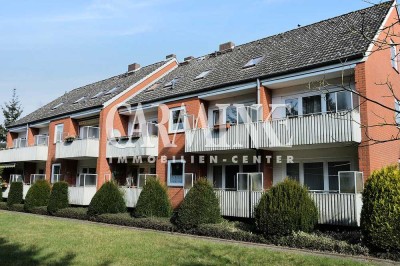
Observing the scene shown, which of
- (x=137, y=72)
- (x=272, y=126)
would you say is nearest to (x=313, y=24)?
(x=272, y=126)

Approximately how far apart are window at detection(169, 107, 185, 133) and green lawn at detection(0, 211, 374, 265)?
7941 mm

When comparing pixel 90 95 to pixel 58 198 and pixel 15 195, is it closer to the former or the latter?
pixel 15 195

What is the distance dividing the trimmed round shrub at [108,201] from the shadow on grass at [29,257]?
8167mm

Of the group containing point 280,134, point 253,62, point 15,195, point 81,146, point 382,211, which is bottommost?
point 15,195

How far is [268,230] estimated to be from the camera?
12336 mm

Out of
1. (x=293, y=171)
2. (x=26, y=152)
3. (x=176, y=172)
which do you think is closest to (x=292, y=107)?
(x=293, y=171)

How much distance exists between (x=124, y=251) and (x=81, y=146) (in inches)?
561

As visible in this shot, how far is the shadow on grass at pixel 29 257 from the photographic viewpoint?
8820mm

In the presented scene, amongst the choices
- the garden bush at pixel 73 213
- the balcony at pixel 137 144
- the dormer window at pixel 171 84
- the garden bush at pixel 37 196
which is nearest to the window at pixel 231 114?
the balcony at pixel 137 144

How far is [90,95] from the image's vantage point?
30.0m

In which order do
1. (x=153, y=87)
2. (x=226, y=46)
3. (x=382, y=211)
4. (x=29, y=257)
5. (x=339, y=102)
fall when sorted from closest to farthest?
1. (x=29, y=257)
2. (x=382, y=211)
3. (x=339, y=102)
4. (x=153, y=87)
5. (x=226, y=46)

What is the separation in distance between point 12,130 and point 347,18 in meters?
29.7

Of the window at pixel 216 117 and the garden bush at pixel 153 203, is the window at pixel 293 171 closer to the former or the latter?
the window at pixel 216 117

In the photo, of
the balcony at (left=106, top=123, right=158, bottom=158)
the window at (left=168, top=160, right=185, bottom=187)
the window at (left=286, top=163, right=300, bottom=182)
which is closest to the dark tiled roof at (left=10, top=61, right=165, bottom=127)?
the balcony at (left=106, top=123, right=158, bottom=158)
